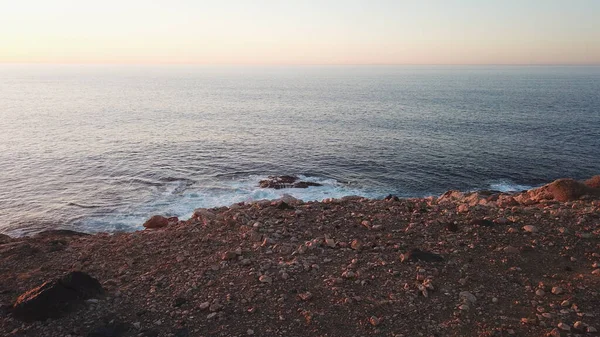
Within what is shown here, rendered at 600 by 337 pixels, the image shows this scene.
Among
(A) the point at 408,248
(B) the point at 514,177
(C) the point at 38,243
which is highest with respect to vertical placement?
(A) the point at 408,248

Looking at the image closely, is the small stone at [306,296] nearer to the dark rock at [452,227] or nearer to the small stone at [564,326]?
the small stone at [564,326]

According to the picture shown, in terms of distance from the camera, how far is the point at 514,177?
44.7m

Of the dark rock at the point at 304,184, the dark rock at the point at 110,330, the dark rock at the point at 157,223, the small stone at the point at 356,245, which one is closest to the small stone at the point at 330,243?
the small stone at the point at 356,245

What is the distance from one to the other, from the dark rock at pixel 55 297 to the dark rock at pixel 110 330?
5.14 feet

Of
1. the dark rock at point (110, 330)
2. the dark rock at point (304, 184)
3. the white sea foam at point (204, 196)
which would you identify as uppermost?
the dark rock at point (110, 330)

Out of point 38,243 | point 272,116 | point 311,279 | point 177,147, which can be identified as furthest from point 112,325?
point 272,116

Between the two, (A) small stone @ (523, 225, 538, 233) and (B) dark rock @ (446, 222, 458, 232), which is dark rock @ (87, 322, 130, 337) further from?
(A) small stone @ (523, 225, 538, 233)

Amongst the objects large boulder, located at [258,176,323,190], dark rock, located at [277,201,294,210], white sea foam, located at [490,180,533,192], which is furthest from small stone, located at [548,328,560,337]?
white sea foam, located at [490,180,533,192]

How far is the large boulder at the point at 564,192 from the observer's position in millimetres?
22125

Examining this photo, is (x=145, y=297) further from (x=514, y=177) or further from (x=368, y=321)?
(x=514, y=177)

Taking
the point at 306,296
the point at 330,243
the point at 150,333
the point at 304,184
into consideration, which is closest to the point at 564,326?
the point at 306,296

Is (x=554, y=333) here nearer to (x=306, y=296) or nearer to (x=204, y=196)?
(x=306, y=296)

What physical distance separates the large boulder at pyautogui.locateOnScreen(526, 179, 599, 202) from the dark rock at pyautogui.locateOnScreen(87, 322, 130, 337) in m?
20.8

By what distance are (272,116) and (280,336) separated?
264ft
